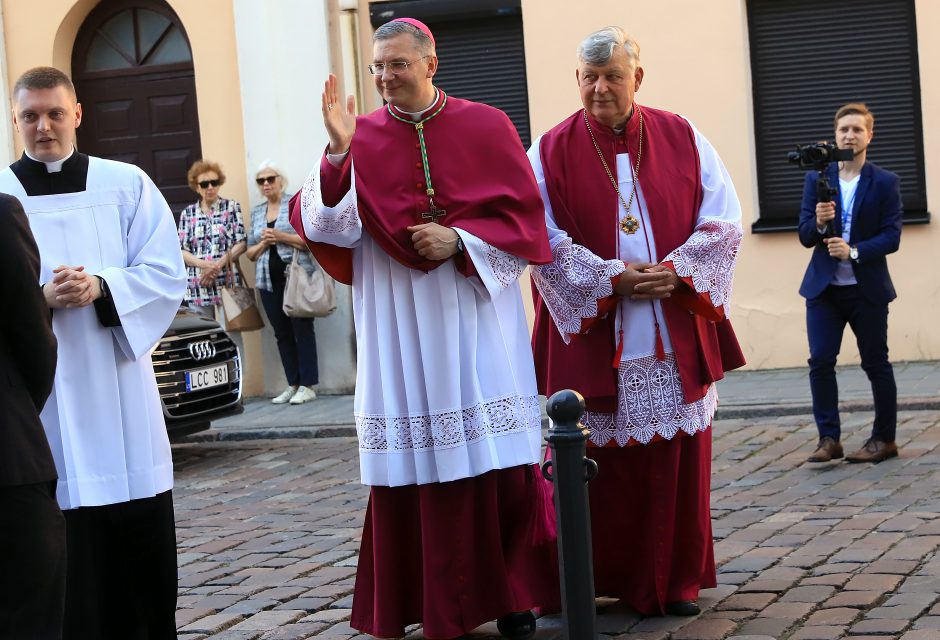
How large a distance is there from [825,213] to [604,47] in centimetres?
358

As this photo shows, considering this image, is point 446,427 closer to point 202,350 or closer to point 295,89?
point 202,350

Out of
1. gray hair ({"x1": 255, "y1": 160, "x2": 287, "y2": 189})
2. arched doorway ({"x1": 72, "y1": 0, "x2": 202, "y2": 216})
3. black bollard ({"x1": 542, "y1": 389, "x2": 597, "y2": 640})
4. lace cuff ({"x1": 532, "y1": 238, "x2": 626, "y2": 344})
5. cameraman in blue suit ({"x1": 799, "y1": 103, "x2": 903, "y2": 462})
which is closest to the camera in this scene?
black bollard ({"x1": 542, "y1": 389, "x2": 597, "y2": 640})

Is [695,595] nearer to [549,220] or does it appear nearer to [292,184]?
[549,220]

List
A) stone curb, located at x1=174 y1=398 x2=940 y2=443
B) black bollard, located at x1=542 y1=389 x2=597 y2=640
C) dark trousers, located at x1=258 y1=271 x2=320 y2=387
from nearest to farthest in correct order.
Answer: black bollard, located at x1=542 y1=389 x2=597 y2=640
stone curb, located at x1=174 y1=398 x2=940 y2=443
dark trousers, located at x1=258 y1=271 x2=320 y2=387

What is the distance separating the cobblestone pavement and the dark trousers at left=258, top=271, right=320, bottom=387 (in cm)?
316

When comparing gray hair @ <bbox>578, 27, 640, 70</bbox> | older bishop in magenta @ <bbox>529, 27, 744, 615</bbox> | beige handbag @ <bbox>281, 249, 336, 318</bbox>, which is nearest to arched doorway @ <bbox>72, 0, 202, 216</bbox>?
beige handbag @ <bbox>281, 249, 336, 318</bbox>

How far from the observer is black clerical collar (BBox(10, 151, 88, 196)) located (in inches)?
206

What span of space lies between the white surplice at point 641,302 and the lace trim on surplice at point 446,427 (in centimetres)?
44

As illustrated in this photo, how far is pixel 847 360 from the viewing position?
13602mm

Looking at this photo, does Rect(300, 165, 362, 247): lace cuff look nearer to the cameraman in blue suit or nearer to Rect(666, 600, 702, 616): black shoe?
Rect(666, 600, 702, 616): black shoe

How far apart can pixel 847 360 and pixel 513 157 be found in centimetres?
858

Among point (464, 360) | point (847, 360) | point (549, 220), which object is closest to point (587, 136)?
point (549, 220)

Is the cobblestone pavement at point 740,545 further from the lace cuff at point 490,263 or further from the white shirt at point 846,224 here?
the lace cuff at point 490,263

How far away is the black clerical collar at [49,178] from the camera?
5.23m
